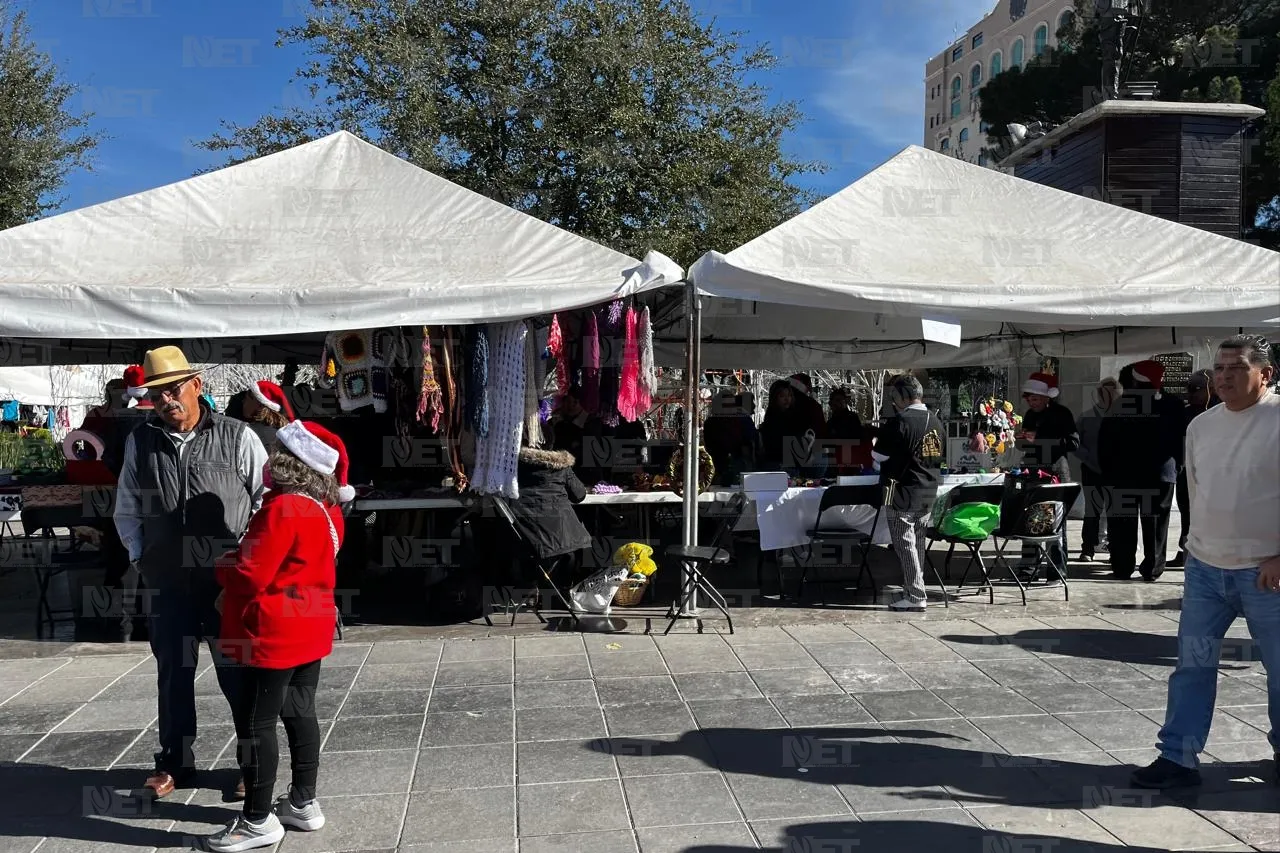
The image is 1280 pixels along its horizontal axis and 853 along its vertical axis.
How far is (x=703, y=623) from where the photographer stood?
6.23 m

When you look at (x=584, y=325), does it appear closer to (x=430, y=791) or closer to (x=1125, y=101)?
(x=430, y=791)

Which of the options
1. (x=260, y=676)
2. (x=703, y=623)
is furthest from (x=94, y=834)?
(x=703, y=623)

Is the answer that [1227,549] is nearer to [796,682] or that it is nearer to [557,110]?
[796,682]

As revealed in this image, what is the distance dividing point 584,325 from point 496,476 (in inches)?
49.9

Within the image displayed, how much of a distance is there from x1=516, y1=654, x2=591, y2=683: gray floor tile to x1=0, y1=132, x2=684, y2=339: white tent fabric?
206 cm

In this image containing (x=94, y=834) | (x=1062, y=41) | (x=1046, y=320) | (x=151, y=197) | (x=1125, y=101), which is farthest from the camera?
(x=1062, y=41)

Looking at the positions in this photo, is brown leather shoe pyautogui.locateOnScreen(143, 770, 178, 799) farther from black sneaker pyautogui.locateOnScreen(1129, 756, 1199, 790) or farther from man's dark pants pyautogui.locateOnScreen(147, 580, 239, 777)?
black sneaker pyautogui.locateOnScreen(1129, 756, 1199, 790)

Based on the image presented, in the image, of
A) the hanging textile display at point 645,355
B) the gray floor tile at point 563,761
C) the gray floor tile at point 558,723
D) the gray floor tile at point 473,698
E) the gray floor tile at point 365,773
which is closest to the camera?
the gray floor tile at point 365,773

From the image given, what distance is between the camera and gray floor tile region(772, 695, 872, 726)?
4363 millimetres

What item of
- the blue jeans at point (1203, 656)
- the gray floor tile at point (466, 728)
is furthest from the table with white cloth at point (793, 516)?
the blue jeans at point (1203, 656)

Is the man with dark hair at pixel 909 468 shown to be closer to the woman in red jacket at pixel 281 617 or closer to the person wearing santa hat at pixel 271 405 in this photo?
the person wearing santa hat at pixel 271 405

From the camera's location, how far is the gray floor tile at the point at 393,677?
4953 mm

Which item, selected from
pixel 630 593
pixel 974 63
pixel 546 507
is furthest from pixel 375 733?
pixel 974 63

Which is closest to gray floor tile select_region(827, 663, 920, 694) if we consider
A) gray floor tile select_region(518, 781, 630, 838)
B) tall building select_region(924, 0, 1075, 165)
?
gray floor tile select_region(518, 781, 630, 838)
